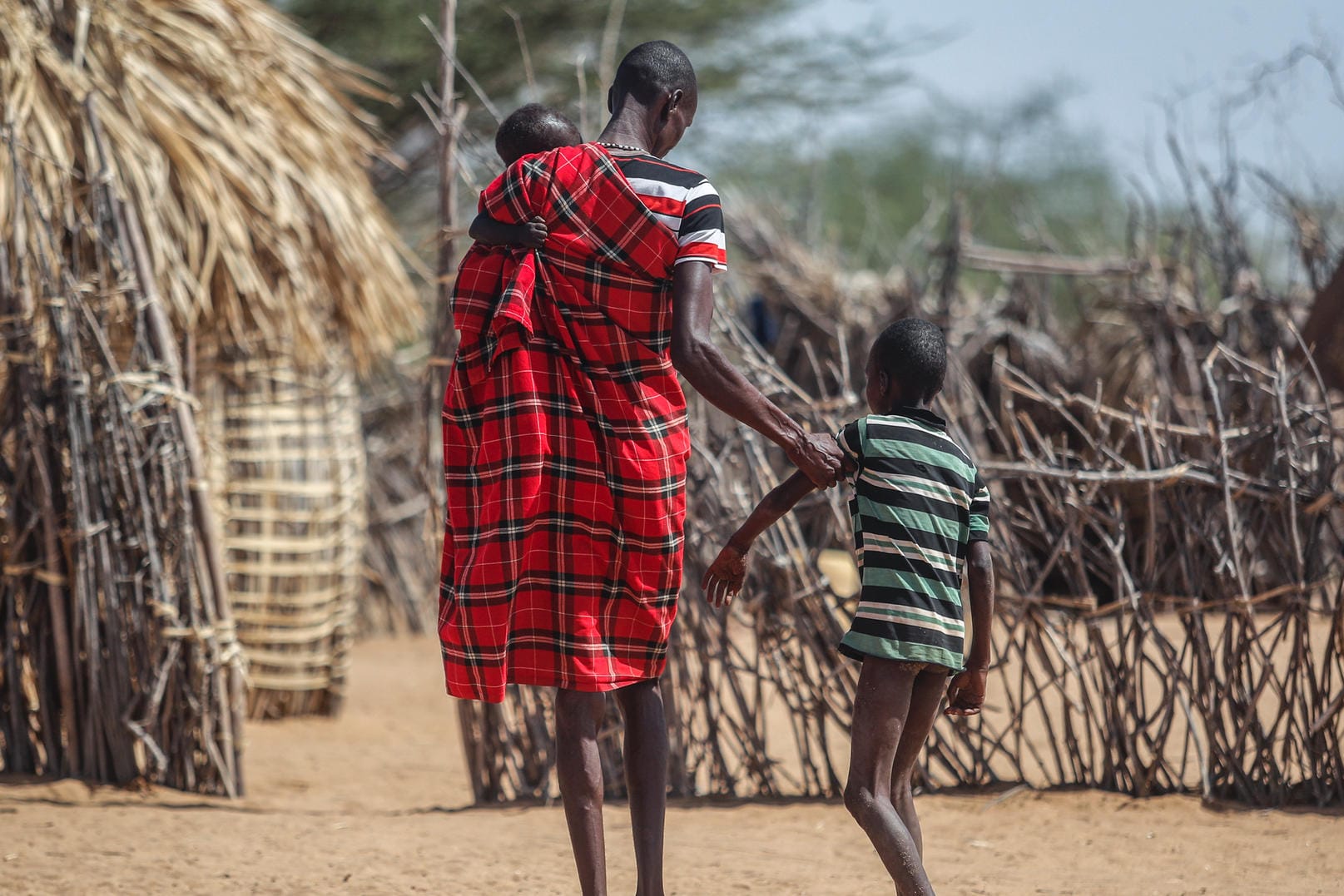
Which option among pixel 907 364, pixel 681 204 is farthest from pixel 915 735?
pixel 681 204

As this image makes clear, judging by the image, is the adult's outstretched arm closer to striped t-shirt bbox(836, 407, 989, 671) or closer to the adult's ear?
striped t-shirt bbox(836, 407, 989, 671)

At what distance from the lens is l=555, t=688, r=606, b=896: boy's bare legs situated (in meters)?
2.30

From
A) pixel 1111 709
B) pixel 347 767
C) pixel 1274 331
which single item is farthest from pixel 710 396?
pixel 1274 331

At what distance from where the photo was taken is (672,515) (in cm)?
233

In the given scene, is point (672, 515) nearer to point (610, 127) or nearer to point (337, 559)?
point (610, 127)

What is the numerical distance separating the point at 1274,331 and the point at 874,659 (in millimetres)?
5652

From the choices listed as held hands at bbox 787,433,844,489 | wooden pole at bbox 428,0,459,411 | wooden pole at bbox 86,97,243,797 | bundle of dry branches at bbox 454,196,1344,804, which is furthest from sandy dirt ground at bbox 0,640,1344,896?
wooden pole at bbox 428,0,459,411

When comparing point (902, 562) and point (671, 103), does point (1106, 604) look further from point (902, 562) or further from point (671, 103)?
point (671, 103)

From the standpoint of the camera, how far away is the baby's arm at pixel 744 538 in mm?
2299

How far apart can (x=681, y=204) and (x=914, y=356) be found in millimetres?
509

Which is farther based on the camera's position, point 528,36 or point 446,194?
point 528,36

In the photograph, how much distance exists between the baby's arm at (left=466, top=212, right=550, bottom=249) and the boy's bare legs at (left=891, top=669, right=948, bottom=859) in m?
1.07

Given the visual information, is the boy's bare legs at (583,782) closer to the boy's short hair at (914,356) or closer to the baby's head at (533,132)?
the boy's short hair at (914,356)

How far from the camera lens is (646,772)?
2.36 metres
